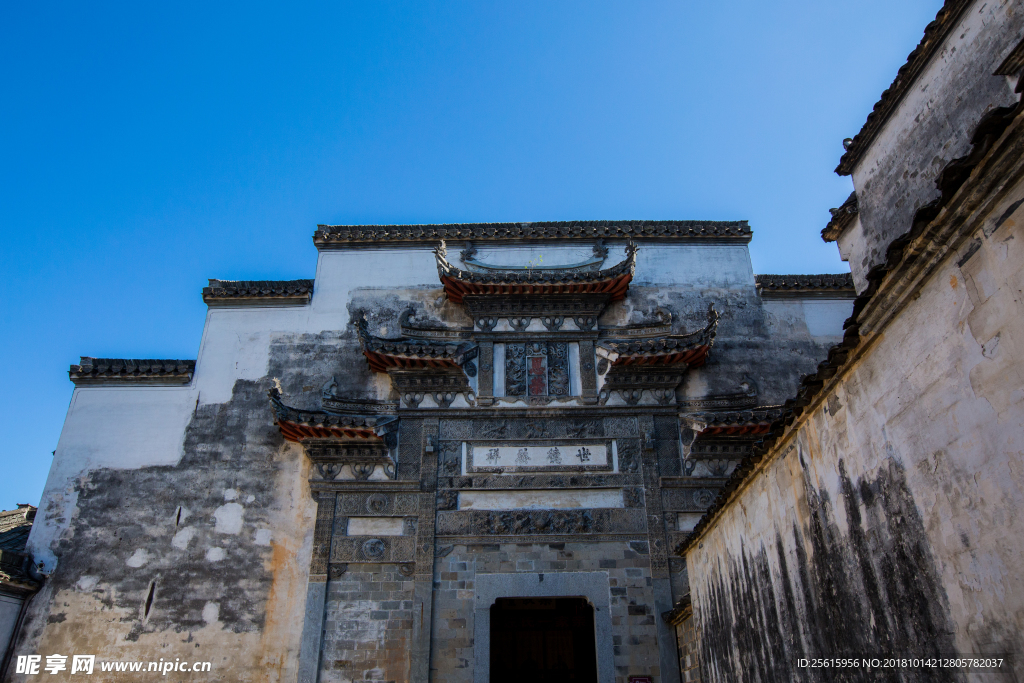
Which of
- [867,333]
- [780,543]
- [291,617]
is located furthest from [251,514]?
[867,333]

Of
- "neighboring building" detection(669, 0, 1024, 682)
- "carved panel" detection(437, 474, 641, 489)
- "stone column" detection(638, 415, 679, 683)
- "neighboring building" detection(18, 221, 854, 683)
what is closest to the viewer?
"neighboring building" detection(669, 0, 1024, 682)

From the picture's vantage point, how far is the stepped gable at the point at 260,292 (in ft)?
44.1

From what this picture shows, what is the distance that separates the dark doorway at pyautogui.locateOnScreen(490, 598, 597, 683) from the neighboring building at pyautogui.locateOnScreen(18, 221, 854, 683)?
0.04 metres

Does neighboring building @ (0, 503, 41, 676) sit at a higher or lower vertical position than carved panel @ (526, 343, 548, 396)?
lower

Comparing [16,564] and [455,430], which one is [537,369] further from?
[16,564]

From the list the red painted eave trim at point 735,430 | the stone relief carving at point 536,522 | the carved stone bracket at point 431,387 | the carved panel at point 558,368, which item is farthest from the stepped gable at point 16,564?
the red painted eave trim at point 735,430

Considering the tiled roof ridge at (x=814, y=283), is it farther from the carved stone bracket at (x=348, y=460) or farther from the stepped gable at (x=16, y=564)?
the stepped gable at (x=16, y=564)

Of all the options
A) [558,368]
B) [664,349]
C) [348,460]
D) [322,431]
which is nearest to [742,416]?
[664,349]

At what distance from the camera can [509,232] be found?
46.5 feet

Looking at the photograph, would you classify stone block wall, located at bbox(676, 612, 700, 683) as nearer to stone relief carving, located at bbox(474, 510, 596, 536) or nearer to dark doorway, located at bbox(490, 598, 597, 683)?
stone relief carving, located at bbox(474, 510, 596, 536)

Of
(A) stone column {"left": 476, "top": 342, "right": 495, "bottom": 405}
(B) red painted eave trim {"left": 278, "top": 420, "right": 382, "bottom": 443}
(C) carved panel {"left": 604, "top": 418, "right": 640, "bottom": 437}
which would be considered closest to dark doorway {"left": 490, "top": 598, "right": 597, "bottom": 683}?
(C) carved panel {"left": 604, "top": 418, "right": 640, "bottom": 437}

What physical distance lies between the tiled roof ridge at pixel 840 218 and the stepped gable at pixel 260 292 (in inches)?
373

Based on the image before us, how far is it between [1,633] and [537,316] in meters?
10.0

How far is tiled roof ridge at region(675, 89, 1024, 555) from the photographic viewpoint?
10.2 feet
